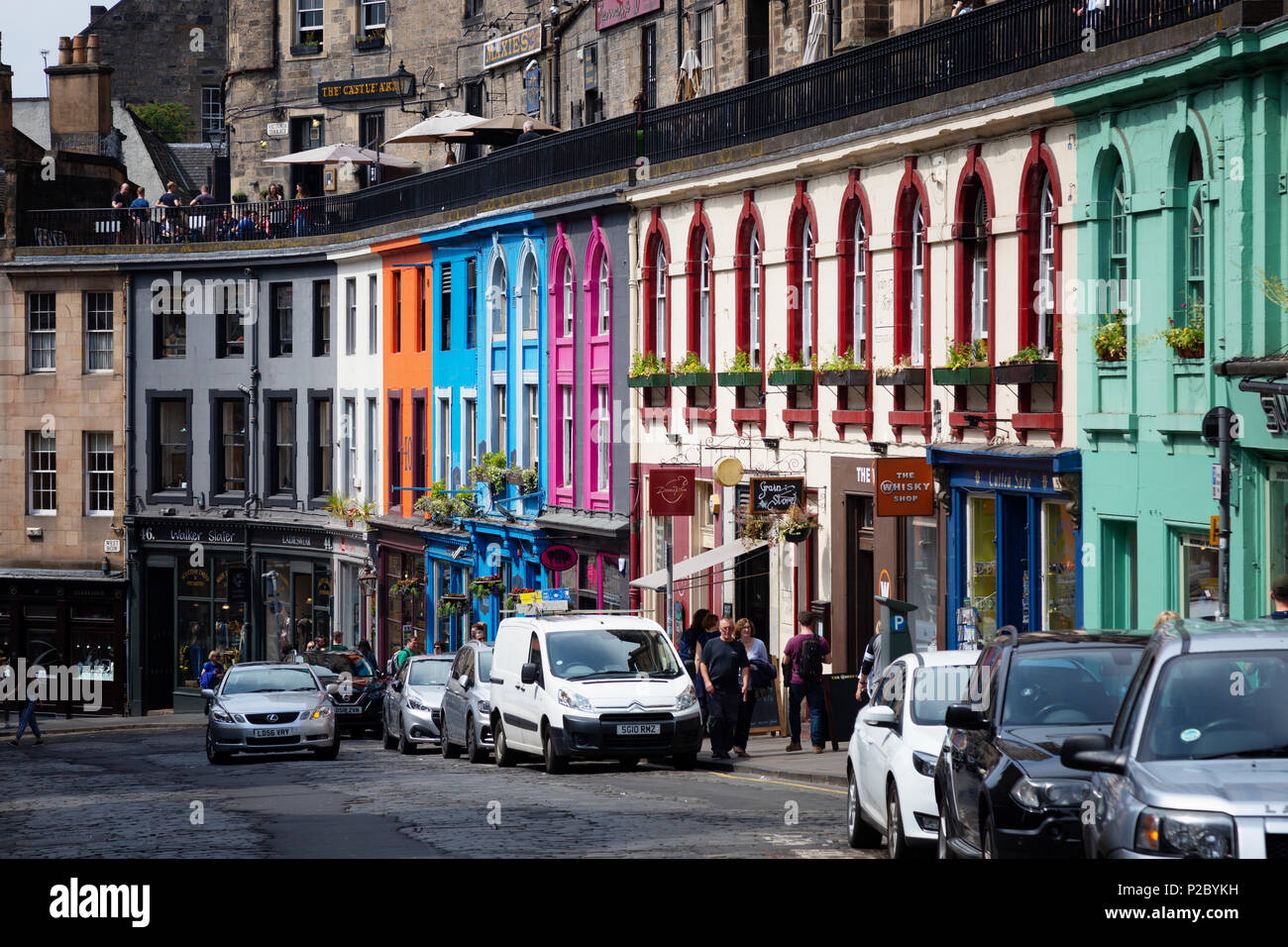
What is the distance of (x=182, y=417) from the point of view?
55.4 m

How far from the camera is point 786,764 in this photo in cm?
2495

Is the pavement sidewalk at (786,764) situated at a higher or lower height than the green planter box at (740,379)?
lower

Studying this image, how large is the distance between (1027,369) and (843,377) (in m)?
5.30

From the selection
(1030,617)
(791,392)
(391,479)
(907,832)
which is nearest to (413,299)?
(391,479)

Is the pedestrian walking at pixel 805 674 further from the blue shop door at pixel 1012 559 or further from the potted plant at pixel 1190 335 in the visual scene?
the potted plant at pixel 1190 335

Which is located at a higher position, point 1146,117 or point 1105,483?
point 1146,117

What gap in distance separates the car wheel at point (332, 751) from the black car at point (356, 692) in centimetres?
751

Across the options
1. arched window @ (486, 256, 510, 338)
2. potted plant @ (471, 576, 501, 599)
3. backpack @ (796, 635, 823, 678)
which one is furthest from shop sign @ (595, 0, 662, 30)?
backpack @ (796, 635, 823, 678)

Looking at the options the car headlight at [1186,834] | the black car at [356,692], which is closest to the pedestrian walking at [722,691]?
the black car at [356,692]

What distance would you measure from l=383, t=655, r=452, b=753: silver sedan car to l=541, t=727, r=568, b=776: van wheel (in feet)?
22.2

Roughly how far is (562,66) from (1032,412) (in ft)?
94.0

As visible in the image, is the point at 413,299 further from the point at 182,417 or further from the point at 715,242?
the point at 715,242

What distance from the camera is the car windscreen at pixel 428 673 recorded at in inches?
1312

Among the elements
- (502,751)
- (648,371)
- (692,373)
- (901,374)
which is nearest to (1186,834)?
(502,751)
